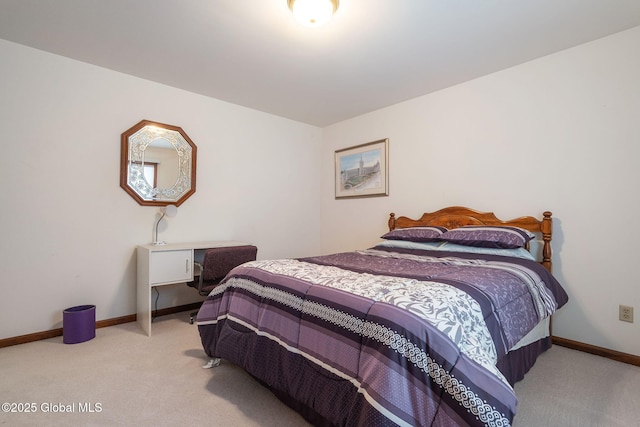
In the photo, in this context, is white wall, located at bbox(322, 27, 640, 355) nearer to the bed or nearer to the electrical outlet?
the electrical outlet

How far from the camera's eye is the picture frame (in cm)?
371

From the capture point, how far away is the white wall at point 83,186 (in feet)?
7.76

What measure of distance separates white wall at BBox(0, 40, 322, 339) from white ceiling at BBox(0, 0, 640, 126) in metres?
0.23

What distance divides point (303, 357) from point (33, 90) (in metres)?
3.04

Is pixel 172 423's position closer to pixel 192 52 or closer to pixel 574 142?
pixel 192 52

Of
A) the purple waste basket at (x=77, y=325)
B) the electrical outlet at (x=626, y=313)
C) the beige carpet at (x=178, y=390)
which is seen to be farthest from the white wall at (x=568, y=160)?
the purple waste basket at (x=77, y=325)

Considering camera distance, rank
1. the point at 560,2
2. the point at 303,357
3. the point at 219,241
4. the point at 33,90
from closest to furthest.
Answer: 1. the point at 303,357
2. the point at 560,2
3. the point at 33,90
4. the point at 219,241

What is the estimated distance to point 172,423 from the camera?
1.43m

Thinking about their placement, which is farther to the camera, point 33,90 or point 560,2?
point 33,90

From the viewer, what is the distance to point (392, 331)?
105cm

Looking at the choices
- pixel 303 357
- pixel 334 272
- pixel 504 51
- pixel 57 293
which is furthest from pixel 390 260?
pixel 57 293

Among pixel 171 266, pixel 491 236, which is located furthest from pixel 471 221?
pixel 171 266

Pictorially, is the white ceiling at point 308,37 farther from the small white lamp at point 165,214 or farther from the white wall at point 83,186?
the small white lamp at point 165,214

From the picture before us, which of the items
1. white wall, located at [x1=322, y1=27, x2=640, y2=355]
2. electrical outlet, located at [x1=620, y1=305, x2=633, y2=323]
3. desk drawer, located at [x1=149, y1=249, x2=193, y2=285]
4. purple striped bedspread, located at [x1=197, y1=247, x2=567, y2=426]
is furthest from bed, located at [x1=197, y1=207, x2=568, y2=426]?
desk drawer, located at [x1=149, y1=249, x2=193, y2=285]
